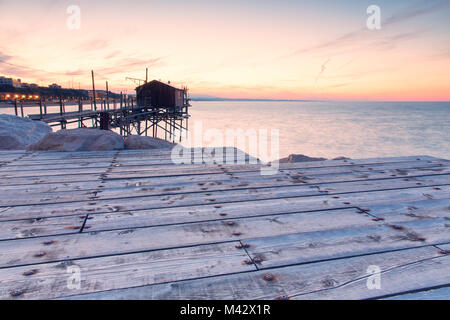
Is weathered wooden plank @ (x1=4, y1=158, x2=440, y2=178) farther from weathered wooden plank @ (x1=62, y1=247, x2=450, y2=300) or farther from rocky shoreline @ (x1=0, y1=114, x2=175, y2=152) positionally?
weathered wooden plank @ (x1=62, y1=247, x2=450, y2=300)

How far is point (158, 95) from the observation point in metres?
34.6

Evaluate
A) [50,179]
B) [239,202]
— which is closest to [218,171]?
[239,202]

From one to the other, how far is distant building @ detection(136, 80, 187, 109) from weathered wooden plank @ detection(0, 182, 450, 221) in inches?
1299

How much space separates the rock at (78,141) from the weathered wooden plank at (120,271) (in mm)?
4006

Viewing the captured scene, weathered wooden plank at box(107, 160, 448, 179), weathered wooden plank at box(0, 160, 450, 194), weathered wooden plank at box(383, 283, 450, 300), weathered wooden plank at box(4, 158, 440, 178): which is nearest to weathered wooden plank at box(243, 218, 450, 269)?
weathered wooden plank at box(383, 283, 450, 300)

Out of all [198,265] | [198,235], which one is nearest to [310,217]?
[198,235]

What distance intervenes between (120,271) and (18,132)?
8.76 metres

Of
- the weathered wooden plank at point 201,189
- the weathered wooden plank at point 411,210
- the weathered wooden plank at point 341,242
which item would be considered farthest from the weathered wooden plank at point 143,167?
the weathered wooden plank at point 341,242

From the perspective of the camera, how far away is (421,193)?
253 centimetres

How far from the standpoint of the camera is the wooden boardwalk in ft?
4.07

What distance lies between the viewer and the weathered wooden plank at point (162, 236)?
1503 mm

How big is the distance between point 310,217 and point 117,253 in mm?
1329

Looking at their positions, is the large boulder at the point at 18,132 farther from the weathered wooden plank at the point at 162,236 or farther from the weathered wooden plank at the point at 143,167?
the weathered wooden plank at the point at 162,236

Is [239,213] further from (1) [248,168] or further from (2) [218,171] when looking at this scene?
(1) [248,168]
